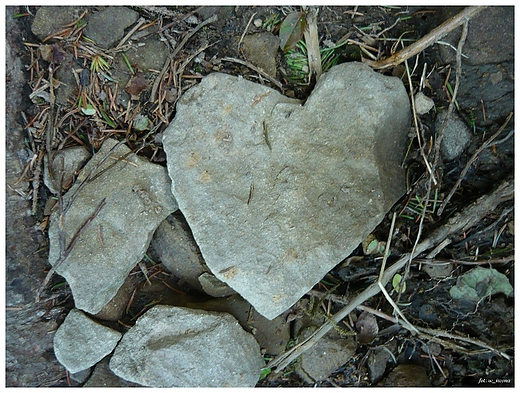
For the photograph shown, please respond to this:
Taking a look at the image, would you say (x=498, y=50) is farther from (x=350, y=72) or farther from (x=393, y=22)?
(x=350, y=72)

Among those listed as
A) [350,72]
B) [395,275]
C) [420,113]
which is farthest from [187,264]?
[420,113]

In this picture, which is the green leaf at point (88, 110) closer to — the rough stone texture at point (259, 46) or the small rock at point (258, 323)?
the rough stone texture at point (259, 46)

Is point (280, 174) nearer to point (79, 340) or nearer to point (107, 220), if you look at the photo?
point (107, 220)

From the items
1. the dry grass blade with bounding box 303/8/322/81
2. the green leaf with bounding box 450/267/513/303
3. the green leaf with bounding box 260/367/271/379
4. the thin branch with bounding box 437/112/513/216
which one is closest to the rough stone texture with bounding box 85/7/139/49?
the dry grass blade with bounding box 303/8/322/81

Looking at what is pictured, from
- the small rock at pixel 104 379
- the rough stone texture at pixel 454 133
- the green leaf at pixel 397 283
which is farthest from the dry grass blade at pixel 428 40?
the small rock at pixel 104 379

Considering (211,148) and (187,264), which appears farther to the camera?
(187,264)

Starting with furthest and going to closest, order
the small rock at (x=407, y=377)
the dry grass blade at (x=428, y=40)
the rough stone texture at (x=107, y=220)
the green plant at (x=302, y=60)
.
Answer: the small rock at (x=407, y=377) → the green plant at (x=302, y=60) → the rough stone texture at (x=107, y=220) → the dry grass blade at (x=428, y=40)
